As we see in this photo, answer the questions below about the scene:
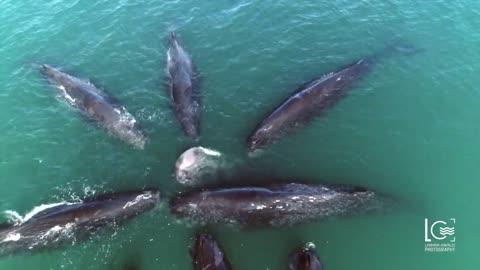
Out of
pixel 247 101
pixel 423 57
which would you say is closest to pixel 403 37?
pixel 423 57

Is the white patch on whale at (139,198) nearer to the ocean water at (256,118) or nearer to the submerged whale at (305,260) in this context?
the ocean water at (256,118)

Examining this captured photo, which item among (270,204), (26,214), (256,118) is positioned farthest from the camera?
(256,118)

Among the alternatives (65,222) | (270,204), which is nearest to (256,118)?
(270,204)

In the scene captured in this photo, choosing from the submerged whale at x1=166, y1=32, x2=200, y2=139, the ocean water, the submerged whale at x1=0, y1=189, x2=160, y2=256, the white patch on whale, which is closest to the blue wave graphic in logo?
the ocean water

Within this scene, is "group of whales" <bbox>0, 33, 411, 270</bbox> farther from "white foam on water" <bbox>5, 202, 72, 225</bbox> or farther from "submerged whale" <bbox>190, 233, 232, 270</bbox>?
"white foam on water" <bbox>5, 202, 72, 225</bbox>

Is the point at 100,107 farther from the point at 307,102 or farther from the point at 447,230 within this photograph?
the point at 447,230

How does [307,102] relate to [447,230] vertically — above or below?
above
